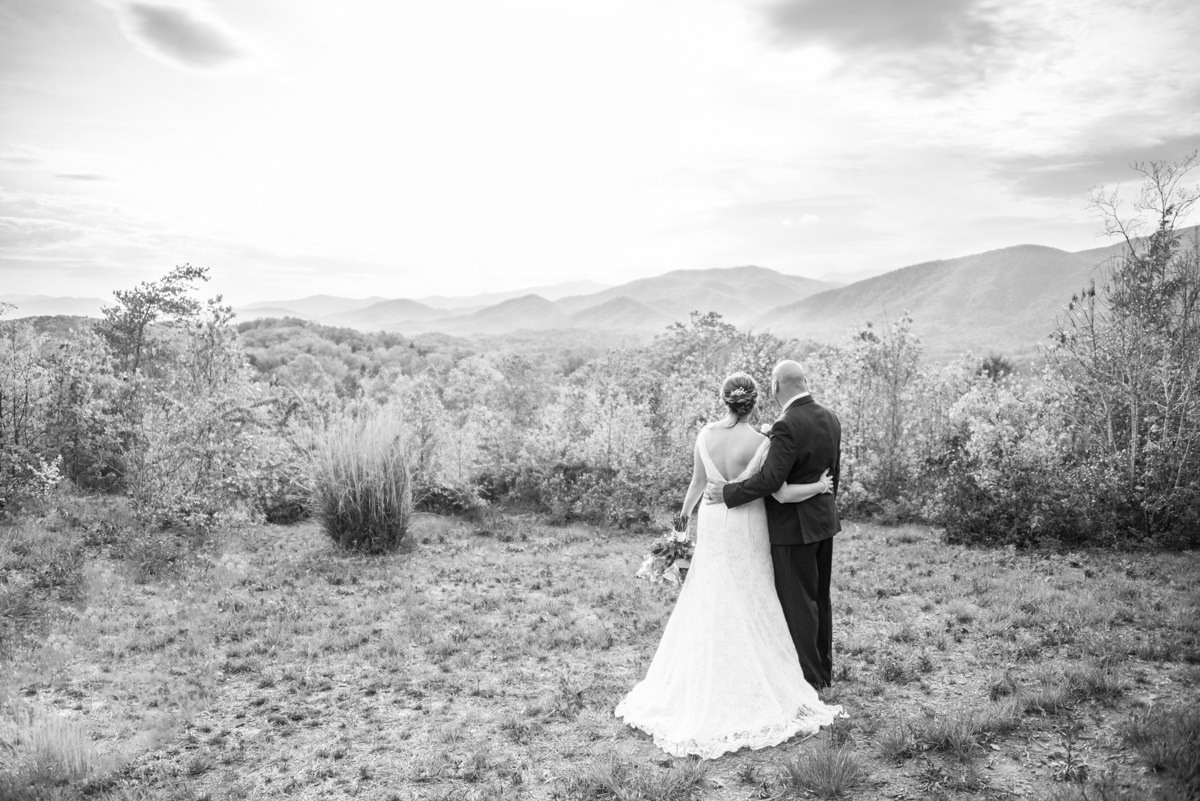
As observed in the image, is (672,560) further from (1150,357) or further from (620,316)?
(620,316)

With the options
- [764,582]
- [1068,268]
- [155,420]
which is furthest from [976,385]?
[1068,268]

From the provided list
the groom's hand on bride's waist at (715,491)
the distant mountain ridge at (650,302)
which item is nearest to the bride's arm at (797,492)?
the groom's hand on bride's waist at (715,491)

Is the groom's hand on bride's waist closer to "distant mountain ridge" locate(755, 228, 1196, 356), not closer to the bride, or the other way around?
the bride

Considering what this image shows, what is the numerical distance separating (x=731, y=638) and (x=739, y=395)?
1571 mm

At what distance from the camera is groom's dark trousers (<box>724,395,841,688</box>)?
437 cm

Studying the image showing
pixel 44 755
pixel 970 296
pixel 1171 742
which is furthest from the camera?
pixel 970 296

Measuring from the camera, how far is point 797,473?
4.52 meters

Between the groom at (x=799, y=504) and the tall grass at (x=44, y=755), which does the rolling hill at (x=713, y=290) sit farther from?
the tall grass at (x=44, y=755)

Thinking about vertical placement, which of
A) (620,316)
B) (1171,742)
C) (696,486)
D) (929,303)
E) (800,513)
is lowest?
(1171,742)

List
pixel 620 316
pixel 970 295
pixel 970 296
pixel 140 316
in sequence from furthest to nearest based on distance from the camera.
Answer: pixel 620 316
pixel 970 295
pixel 970 296
pixel 140 316

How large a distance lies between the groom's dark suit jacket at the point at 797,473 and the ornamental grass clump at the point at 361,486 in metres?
6.25

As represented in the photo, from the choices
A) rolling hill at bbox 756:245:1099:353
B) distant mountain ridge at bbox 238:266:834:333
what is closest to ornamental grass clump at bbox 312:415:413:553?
rolling hill at bbox 756:245:1099:353

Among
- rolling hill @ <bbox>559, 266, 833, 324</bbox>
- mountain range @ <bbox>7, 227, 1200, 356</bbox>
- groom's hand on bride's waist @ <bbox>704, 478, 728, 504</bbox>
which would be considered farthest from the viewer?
rolling hill @ <bbox>559, 266, 833, 324</bbox>

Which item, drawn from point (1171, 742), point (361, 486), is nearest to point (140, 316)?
point (361, 486)
